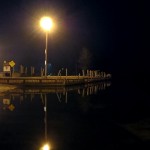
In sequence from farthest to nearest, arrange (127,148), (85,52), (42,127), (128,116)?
A: 1. (85,52)
2. (128,116)
3. (42,127)
4. (127,148)

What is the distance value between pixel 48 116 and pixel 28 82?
25.8 metres

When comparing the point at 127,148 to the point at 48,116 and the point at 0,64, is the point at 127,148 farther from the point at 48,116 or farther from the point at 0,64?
the point at 0,64

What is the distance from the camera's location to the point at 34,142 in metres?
12.2

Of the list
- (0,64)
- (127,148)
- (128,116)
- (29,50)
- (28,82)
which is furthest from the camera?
(29,50)

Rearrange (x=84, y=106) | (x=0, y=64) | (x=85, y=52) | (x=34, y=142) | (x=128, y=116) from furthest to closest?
(x=85, y=52)
(x=0, y=64)
(x=84, y=106)
(x=128, y=116)
(x=34, y=142)

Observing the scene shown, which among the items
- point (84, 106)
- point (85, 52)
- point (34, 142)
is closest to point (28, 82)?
point (84, 106)

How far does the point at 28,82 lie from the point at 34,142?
3208cm

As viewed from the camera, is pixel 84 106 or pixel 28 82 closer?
pixel 84 106

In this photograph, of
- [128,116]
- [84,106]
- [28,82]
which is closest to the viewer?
[128,116]

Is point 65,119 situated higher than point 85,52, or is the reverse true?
point 85,52

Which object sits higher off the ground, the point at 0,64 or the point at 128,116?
the point at 0,64

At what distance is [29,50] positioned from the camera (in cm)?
11531

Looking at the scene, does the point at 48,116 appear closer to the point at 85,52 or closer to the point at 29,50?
the point at 85,52

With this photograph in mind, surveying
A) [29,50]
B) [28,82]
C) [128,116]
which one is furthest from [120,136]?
[29,50]
